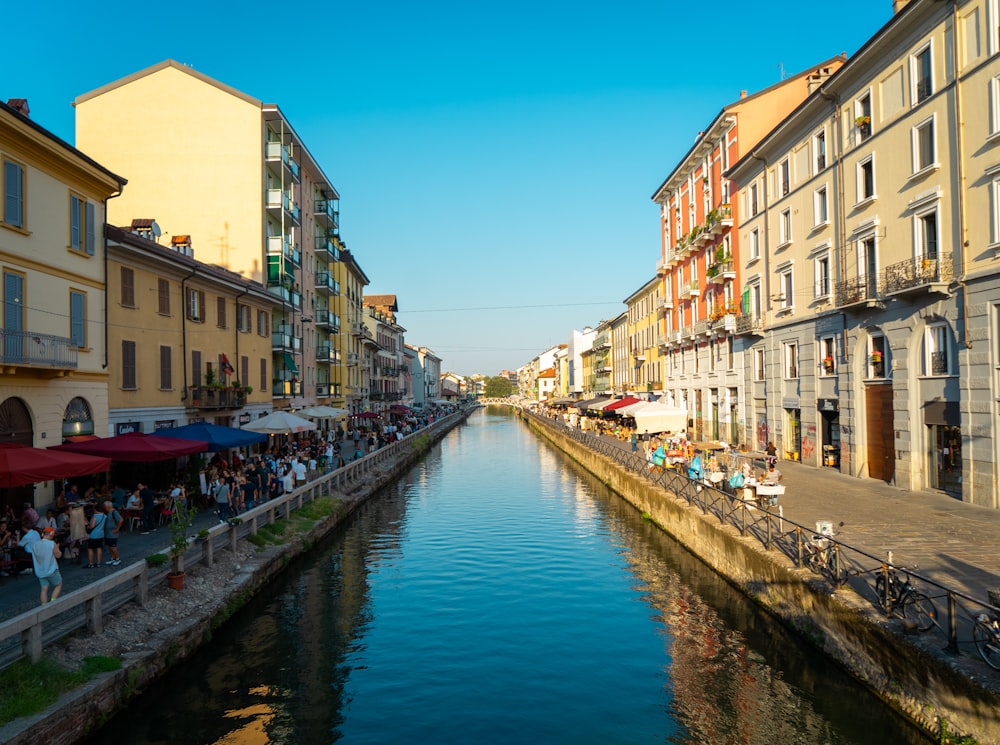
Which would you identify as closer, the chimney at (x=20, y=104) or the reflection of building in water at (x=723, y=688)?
the reflection of building in water at (x=723, y=688)

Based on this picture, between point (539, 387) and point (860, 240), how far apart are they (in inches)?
6302

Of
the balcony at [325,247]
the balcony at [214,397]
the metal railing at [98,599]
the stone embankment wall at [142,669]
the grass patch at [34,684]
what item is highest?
the balcony at [325,247]

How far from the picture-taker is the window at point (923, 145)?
1966 centimetres

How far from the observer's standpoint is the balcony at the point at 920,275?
18641mm

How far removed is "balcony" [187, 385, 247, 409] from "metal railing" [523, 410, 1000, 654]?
59.2 ft

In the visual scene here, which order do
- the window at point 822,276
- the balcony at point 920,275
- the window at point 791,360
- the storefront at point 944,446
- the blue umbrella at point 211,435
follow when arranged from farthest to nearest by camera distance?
the window at point 791,360
the window at point 822,276
the blue umbrella at point 211,435
the storefront at point 944,446
the balcony at point 920,275

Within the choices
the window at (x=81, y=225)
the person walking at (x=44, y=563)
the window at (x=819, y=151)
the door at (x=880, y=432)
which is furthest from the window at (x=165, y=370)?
the window at (x=819, y=151)

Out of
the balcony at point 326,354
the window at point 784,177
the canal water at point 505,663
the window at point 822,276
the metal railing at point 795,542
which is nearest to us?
the metal railing at point 795,542

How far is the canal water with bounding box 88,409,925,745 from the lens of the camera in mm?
9867

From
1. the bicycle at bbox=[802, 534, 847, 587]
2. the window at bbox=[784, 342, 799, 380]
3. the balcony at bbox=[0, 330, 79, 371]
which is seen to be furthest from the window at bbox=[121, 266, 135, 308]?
the window at bbox=[784, 342, 799, 380]

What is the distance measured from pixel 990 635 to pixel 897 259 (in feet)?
54.6

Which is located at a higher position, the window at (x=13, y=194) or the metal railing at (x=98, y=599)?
the window at (x=13, y=194)

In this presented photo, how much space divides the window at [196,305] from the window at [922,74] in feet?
85.7

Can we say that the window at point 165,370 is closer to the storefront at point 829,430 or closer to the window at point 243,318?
the window at point 243,318
